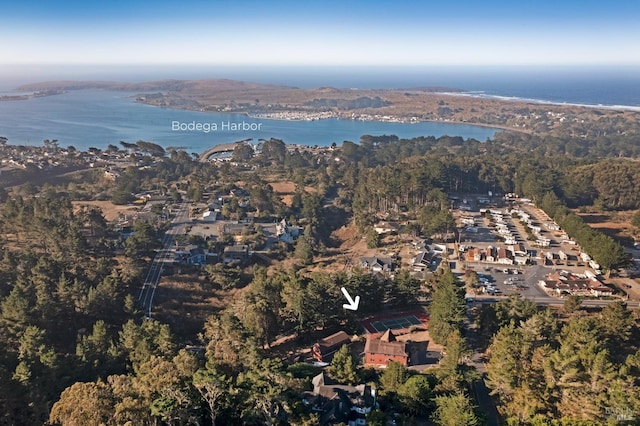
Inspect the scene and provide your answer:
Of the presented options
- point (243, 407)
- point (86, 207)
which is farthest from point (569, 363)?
point (86, 207)

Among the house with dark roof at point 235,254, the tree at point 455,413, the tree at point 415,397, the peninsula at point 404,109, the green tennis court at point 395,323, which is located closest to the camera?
the tree at point 455,413

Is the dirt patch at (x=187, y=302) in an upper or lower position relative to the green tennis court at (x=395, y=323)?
lower

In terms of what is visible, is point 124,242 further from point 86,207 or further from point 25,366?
point 25,366

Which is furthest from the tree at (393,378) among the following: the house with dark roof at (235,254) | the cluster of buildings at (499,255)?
the house with dark roof at (235,254)

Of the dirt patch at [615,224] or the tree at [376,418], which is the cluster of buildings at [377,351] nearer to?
the tree at [376,418]

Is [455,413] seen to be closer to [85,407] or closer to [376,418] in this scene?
[376,418]

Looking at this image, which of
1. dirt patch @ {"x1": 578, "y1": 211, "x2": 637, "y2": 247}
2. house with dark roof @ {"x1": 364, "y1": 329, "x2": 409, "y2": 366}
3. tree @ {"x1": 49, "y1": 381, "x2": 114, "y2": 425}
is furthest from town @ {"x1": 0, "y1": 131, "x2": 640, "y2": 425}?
dirt patch @ {"x1": 578, "y1": 211, "x2": 637, "y2": 247}
